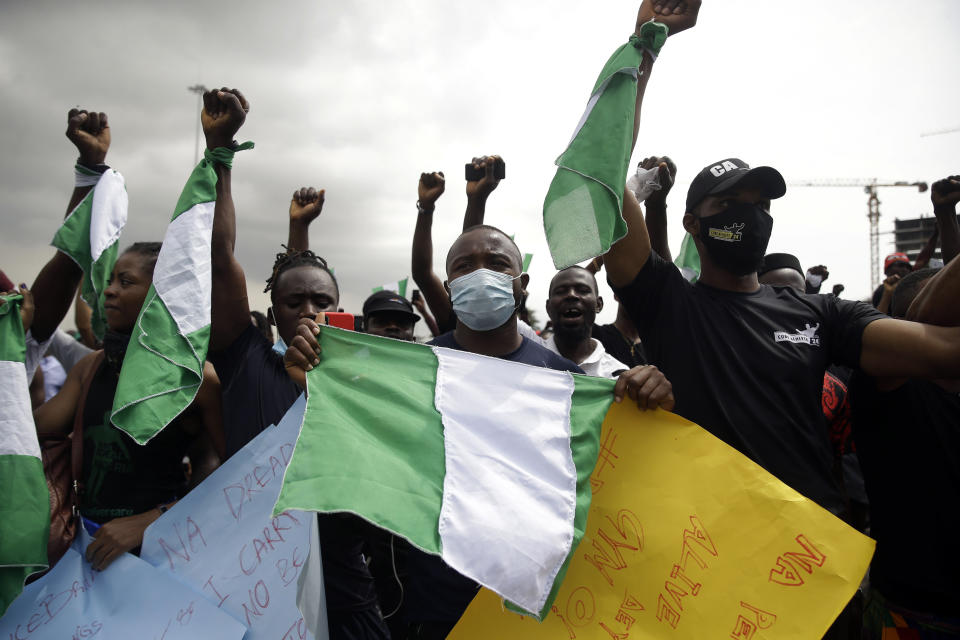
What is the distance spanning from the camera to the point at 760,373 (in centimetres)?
218

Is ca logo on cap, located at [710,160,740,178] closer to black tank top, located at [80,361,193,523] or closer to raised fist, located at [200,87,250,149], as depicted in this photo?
raised fist, located at [200,87,250,149]

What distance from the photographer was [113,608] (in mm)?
2260

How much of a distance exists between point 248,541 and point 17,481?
3.25ft

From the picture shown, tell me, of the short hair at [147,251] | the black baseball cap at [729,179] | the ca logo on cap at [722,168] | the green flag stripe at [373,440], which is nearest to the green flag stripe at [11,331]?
the short hair at [147,251]

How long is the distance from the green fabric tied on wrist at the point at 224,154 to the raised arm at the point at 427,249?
166cm

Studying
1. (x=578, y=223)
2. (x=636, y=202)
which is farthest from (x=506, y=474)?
(x=636, y=202)

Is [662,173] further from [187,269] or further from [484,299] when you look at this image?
[187,269]

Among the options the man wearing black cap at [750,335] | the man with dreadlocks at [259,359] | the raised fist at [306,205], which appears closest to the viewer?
the man wearing black cap at [750,335]

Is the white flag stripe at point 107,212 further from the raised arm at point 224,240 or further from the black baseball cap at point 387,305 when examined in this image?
the black baseball cap at point 387,305

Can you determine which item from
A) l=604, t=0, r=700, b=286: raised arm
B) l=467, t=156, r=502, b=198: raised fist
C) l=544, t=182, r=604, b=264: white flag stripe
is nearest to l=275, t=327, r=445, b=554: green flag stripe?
l=544, t=182, r=604, b=264: white flag stripe

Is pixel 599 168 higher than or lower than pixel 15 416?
higher

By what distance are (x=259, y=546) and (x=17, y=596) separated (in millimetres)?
968

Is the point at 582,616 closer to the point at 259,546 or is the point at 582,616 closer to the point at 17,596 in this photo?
the point at 259,546

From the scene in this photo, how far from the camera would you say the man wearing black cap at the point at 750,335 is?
2.11 meters
